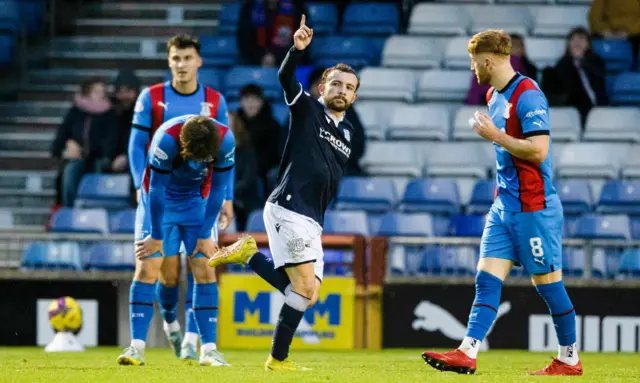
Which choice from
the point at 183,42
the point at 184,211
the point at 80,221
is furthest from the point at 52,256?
the point at 184,211

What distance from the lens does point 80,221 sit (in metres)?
14.6

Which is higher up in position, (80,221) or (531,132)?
(531,132)

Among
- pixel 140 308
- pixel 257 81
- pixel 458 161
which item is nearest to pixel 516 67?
pixel 458 161

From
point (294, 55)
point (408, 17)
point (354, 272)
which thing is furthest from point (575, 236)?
point (294, 55)

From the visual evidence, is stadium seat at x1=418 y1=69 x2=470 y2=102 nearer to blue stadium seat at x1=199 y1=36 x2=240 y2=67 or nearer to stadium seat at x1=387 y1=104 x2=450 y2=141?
stadium seat at x1=387 y1=104 x2=450 y2=141

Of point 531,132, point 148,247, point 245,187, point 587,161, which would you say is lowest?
point 148,247

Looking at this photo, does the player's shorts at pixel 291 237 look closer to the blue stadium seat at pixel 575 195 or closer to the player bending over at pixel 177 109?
the player bending over at pixel 177 109

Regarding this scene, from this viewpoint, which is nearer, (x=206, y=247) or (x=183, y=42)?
(x=206, y=247)

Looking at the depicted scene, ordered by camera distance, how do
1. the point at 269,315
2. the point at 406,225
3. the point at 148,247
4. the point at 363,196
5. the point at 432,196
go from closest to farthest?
the point at 148,247, the point at 269,315, the point at 406,225, the point at 432,196, the point at 363,196

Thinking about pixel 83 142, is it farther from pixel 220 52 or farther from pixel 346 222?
pixel 346 222

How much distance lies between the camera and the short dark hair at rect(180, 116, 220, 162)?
8.46 m

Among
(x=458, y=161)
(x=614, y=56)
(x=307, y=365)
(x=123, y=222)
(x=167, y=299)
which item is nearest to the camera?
(x=307, y=365)

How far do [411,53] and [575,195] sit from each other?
365cm

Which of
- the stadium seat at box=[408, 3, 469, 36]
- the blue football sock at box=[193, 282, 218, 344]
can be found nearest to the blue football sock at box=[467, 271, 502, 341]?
the blue football sock at box=[193, 282, 218, 344]
